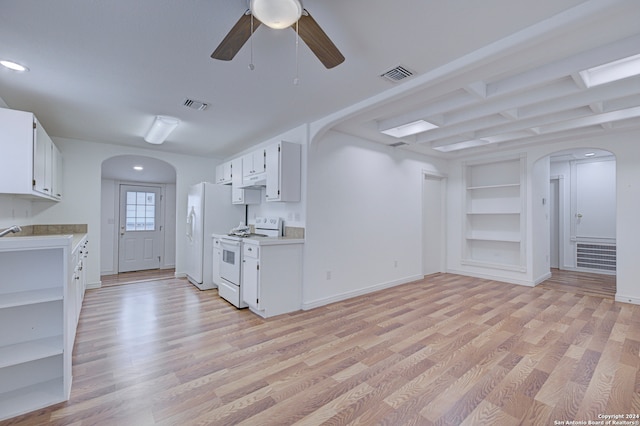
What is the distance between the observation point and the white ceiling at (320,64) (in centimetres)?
178

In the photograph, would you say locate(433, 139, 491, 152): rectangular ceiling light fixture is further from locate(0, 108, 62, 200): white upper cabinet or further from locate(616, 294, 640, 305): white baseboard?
locate(0, 108, 62, 200): white upper cabinet

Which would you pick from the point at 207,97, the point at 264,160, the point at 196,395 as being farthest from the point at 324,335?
the point at 207,97

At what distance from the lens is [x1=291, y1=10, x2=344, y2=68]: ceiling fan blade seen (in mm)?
1526

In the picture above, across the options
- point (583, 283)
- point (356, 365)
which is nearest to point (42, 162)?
point (356, 365)

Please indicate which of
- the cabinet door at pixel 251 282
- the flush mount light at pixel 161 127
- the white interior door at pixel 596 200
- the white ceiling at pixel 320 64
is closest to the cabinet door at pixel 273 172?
the white ceiling at pixel 320 64

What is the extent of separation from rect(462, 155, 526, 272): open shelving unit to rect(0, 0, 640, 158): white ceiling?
1.74 meters

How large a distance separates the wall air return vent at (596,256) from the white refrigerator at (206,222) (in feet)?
24.6

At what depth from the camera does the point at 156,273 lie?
6.36 m

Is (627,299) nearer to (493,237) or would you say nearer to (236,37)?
(493,237)

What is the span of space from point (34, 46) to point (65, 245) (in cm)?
153

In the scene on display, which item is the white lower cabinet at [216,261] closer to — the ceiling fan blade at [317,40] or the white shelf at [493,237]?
the ceiling fan blade at [317,40]

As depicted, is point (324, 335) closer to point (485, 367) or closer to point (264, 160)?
point (485, 367)

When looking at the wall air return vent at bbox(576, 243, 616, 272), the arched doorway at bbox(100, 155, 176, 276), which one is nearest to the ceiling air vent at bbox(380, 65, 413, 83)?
the arched doorway at bbox(100, 155, 176, 276)

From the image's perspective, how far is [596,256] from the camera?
20.3 ft
